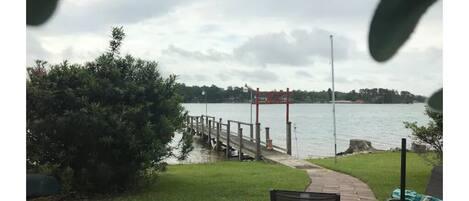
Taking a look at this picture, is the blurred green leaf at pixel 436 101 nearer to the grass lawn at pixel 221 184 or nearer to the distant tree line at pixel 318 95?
the distant tree line at pixel 318 95

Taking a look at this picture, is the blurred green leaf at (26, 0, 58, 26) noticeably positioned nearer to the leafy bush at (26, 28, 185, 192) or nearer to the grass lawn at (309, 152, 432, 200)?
the leafy bush at (26, 28, 185, 192)

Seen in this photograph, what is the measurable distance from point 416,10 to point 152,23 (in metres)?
1.35

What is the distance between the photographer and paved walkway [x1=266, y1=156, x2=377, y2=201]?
5.05m

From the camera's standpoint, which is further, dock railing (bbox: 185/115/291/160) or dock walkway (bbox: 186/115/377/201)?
dock railing (bbox: 185/115/291/160)

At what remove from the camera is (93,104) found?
488cm

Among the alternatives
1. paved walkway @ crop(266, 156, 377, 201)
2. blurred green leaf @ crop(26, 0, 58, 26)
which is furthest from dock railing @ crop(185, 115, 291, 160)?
blurred green leaf @ crop(26, 0, 58, 26)

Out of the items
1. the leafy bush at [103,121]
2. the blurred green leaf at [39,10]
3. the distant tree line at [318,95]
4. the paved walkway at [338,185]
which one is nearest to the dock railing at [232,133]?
the leafy bush at [103,121]

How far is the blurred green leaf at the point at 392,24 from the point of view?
2.25 feet

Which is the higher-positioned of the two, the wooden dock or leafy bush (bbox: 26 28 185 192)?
leafy bush (bbox: 26 28 185 192)

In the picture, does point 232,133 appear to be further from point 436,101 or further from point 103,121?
point 436,101

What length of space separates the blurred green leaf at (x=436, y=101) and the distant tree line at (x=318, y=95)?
1.31ft

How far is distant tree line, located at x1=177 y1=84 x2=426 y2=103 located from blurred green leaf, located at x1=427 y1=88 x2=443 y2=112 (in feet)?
1.31
